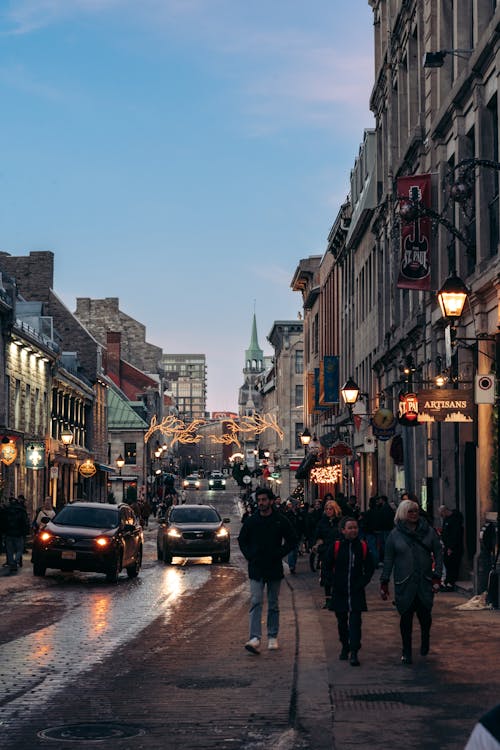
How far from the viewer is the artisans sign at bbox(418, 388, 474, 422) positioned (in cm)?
2095

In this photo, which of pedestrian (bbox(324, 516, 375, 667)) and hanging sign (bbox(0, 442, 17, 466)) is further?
hanging sign (bbox(0, 442, 17, 466))

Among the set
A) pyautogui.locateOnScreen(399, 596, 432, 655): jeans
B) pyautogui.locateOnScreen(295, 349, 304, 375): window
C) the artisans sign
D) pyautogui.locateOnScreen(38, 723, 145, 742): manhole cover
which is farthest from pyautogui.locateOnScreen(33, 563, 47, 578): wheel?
pyautogui.locateOnScreen(295, 349, 304, 375): window

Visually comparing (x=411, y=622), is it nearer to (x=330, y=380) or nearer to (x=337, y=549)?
(x=337, y=549)

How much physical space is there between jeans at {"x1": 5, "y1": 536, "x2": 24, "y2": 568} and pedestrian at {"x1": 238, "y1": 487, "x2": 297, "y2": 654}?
15.0 meters

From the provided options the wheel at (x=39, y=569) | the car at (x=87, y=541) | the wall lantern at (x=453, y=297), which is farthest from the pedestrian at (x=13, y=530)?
the wall lantern at (x=453, y=297)

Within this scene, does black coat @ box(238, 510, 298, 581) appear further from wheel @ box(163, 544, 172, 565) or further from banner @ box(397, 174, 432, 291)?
wheel @ box(163, 544, 172, 565)

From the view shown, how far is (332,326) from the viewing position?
207ft

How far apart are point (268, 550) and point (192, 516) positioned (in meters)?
20.0

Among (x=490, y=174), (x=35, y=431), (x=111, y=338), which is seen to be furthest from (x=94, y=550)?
(x=111, y=338)

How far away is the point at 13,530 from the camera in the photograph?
Answer: 27.8 metres

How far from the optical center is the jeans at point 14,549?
27.6 metres

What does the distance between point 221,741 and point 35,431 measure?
44550 mm

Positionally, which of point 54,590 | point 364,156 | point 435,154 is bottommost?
point 54,590

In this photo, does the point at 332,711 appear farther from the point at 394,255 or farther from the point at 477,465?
the point at 394,255
